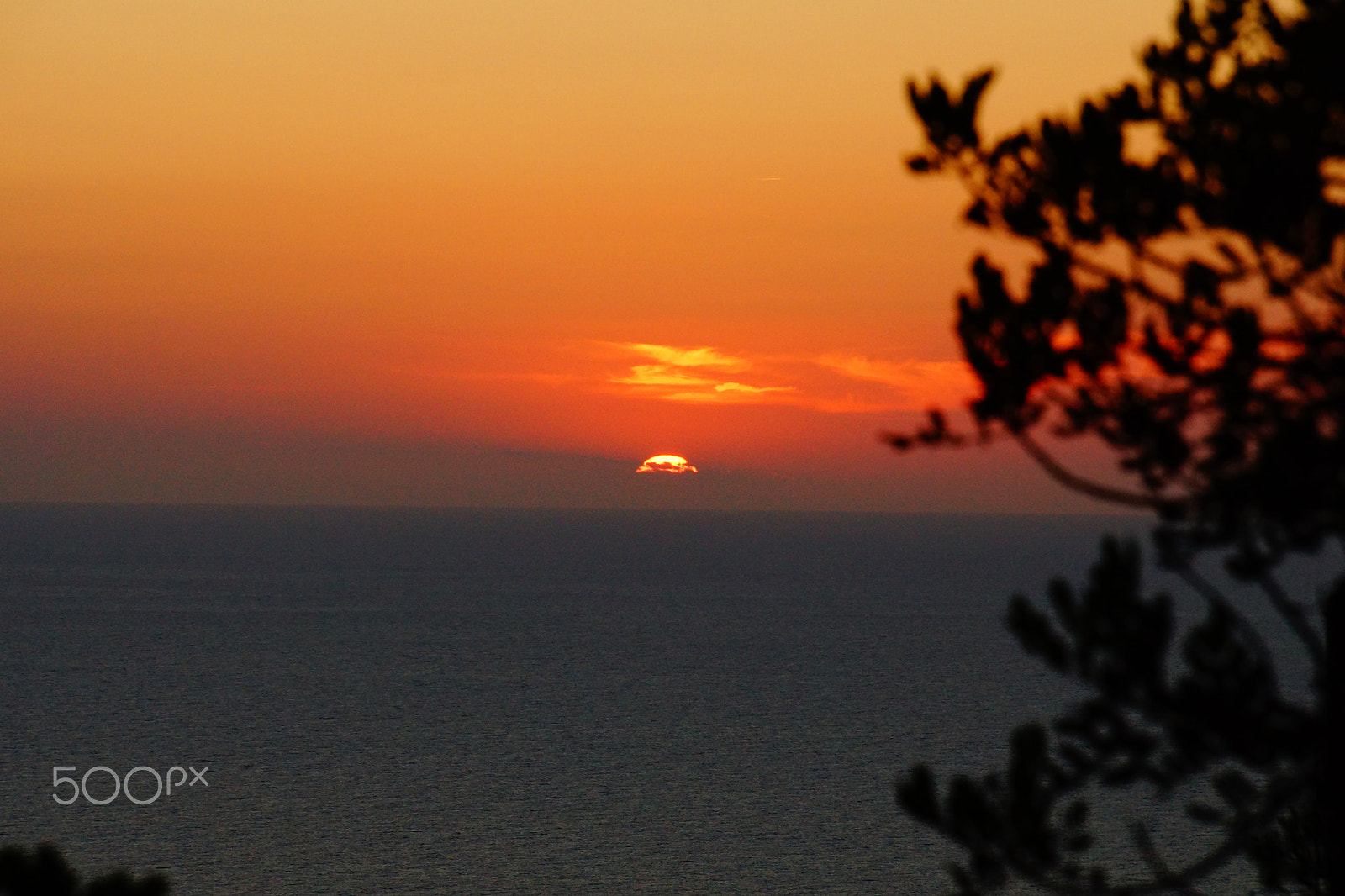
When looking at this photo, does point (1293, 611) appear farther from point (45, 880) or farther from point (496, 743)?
point (496, 743)

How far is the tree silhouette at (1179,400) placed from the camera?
7660 millimetres

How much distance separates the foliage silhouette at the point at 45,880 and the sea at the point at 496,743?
5.34m

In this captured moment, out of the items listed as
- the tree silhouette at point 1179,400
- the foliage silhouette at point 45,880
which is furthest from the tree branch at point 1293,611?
the foliage silhouette at point 45,880

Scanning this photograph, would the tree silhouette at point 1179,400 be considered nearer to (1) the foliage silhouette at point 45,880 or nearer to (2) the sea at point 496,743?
(2) the sea at point 496,743

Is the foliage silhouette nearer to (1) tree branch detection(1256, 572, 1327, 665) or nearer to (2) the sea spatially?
(2) the sea

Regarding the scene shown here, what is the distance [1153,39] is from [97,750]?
78478 millimetres

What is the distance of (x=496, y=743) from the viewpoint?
264 ft

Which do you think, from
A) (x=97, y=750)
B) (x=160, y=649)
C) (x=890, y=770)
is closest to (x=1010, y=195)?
(x=890, y=770)

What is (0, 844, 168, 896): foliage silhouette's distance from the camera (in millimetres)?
6422

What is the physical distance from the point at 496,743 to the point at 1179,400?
247 feet

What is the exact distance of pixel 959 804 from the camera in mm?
8992

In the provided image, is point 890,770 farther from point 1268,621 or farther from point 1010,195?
point 1268,621

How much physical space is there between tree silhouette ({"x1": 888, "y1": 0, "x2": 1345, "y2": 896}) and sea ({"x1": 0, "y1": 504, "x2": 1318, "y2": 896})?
0.88m

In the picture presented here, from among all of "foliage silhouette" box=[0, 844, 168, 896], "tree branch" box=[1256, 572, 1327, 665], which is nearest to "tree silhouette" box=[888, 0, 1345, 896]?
"tree branch" box=[1256, 572, 1327, 665]
